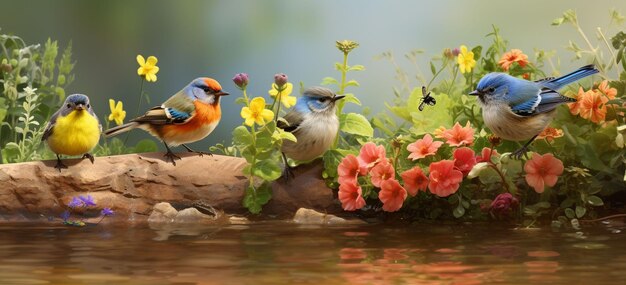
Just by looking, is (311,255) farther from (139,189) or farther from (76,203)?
(76,203)

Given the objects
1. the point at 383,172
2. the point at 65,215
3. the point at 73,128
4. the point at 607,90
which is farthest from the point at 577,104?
the point at 65,215

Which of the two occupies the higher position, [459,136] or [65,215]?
[459,136]

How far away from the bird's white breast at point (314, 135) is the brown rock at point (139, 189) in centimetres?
28

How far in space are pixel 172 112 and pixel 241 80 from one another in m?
0.46

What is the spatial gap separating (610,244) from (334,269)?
1373mm

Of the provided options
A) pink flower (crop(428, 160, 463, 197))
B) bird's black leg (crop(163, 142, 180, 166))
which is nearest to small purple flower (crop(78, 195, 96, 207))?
bird's black leg (crop(163, 142, 180, 166))

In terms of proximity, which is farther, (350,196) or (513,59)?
(513,59)

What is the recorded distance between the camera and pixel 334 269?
3479mm

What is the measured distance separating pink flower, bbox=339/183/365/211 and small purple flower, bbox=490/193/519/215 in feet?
2.21

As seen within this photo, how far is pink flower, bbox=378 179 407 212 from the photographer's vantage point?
4.97 m

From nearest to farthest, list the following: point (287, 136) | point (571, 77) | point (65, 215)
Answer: point (571, 77), point (287, 136), point (65, 215)

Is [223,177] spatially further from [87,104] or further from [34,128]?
[34,128]

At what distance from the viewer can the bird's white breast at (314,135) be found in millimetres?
5000

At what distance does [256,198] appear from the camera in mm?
5258
